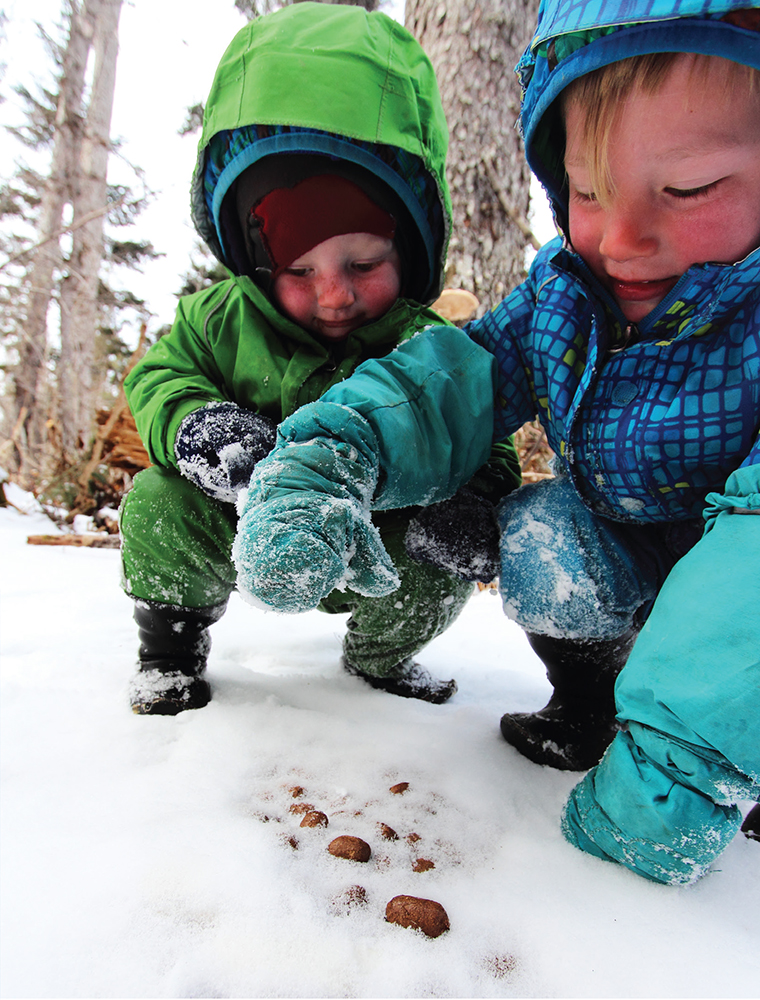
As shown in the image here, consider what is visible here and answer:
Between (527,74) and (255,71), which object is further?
(255,71)

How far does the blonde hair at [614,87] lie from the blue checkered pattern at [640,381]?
17 cm

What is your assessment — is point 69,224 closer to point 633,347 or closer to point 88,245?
point 88,245

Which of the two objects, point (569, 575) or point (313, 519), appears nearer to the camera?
point (313, 519)

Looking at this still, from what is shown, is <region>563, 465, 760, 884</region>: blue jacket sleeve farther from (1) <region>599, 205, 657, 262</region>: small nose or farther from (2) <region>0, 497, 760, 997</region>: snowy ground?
(1) <region>599, 205, 657, 262</region>: small nose

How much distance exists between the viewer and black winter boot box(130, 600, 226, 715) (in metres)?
1.17

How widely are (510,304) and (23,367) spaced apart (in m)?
8.40

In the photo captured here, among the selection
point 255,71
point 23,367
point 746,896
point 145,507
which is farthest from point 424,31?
point 23,367

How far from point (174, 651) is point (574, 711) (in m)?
0.81

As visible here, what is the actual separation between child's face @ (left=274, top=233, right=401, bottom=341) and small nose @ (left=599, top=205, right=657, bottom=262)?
0.56 m

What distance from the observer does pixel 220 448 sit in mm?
1169

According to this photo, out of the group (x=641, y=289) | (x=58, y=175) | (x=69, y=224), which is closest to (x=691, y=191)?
(x=641, y=289)

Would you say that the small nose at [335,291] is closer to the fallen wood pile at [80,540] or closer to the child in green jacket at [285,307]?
the child in green jacket at [285,307]

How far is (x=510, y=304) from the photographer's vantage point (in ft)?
3.94

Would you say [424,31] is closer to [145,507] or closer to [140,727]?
[145,507]
